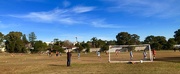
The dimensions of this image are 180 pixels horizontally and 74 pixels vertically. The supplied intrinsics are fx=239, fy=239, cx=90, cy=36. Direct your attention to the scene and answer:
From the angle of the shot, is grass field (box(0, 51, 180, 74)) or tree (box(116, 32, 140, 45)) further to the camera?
tree (box(116, 32, 140, 45))

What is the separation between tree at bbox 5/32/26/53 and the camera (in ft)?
419

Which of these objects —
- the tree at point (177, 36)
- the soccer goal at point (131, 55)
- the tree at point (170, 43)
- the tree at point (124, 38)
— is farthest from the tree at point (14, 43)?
the tree at point (177, 36)

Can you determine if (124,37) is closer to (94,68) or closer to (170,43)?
(170,43)

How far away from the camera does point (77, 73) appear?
Result: 68.5ft

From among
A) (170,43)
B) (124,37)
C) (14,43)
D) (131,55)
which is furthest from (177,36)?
(131,55)

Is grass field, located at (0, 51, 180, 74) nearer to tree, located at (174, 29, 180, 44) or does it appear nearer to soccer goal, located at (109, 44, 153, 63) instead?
soccer goal, located at (109, 44, 153, 63)

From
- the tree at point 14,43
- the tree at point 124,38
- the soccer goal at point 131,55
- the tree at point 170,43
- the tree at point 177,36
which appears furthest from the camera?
the tree at point 124,38

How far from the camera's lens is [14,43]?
423 ft

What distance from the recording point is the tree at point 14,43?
128m

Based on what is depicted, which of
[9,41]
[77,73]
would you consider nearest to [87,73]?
[77,73]

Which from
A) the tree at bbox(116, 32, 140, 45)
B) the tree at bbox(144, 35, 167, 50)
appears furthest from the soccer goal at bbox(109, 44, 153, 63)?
the tree at bbox(116, 32, 140, 45)

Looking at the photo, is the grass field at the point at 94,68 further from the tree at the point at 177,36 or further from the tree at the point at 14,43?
the tree at the point at 177,36

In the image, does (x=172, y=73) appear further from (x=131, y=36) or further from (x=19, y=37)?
(x=131, y=36)

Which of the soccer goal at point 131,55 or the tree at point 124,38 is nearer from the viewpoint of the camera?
the soccer goal at point 131,55
